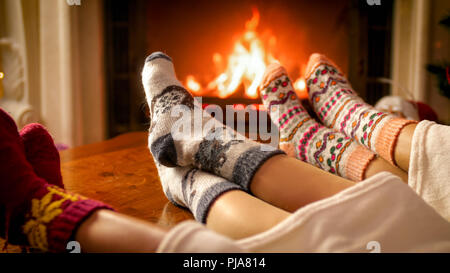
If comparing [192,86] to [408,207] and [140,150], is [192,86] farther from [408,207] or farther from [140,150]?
[408,207]

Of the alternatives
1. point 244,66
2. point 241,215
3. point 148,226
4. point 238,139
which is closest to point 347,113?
point 238,139

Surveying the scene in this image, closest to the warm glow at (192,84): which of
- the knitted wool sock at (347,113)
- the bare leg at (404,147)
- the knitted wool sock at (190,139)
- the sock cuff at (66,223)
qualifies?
the knitted wool sock at (347,113)

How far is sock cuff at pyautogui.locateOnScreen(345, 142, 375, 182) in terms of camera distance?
597 millimetres

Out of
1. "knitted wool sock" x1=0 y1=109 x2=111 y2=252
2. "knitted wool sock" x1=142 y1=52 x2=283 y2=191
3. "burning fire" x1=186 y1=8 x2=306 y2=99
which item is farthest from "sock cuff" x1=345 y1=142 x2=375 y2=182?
"burning fire" x1=186 y1=8 x2=306 y2=99

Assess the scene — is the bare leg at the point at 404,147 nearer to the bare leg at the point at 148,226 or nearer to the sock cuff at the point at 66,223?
the bare leg at the point at 148,226

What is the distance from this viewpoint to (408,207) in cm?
36

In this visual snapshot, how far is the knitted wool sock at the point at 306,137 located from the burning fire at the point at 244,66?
106 cm

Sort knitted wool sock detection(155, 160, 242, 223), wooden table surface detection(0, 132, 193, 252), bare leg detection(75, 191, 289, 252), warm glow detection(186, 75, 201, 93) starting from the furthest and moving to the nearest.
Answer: warm glow detection(186, 75, 201, 93), wooden table surface detection(0, 132, 193, 252), knitted wool sock detection(155, 160, 242, 223), bare leg detection(75, 191, 289, 252)

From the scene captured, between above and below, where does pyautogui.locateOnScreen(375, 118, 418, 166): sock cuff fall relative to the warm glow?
below

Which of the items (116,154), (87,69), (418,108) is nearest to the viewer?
(116,154)

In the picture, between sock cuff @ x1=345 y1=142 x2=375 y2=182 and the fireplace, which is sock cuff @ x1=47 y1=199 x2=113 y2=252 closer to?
sock cuff @ x1=345 y1=142 x2=375 y2=182
